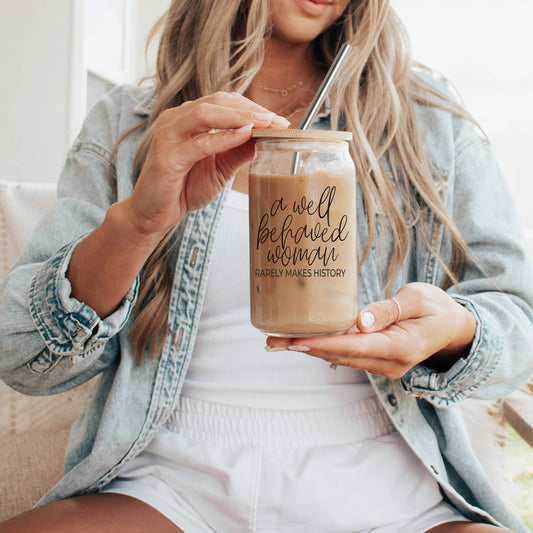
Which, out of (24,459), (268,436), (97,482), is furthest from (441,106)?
(24,459)

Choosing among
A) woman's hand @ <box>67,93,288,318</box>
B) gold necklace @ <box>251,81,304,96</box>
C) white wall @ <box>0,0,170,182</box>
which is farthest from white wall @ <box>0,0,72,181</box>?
woman's hand @ <box>67,93,288,318</box>

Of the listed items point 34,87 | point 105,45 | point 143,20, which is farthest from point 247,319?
point 143,20

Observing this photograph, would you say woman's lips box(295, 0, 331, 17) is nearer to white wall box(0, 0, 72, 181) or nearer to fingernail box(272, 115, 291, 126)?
fingernail box(272, 115, 291, 126)

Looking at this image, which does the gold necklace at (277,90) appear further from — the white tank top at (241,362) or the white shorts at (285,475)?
the white shorts at (285,475)

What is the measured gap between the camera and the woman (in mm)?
845

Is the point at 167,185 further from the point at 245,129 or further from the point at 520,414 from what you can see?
the point at 520,414

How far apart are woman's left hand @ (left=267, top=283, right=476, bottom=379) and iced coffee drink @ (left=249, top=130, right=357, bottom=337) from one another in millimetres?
30

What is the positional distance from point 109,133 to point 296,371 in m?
0.60

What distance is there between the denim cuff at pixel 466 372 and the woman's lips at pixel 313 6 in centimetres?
58

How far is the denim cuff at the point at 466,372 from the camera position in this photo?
0.91m

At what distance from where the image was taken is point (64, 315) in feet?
2.91

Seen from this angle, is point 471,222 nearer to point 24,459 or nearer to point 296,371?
point 296,371

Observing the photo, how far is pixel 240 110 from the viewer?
714 millimetres

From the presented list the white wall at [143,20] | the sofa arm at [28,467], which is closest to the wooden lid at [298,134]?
the sofa arm at [28,467]
